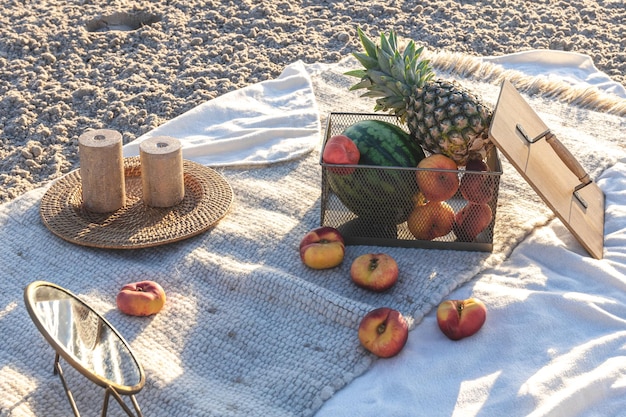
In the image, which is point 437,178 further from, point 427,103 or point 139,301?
point 139,301

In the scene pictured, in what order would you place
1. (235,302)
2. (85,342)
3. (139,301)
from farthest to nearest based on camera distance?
(235,302) < (139,301) < (85,342)

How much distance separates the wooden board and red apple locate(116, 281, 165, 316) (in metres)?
1.11

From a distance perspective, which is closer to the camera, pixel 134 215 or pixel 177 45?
pixel 134 215

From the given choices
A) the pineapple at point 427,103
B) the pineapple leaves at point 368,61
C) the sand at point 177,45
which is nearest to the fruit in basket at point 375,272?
the pineapple at point 427,103

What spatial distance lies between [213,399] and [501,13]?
11.6 ft

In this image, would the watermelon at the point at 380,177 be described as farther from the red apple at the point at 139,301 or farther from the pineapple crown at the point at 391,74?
the red apple at the point at 139,301

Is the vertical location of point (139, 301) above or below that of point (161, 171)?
below

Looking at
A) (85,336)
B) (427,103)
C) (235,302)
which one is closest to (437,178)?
(427,103)

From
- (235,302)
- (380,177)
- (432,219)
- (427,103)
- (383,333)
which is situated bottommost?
(235,302)

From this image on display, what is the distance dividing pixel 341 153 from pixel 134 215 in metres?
0.76

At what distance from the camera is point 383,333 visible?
7.18 ft

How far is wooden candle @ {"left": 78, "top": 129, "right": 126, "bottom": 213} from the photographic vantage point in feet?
8.67

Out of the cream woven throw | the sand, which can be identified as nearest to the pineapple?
the cream woven throw

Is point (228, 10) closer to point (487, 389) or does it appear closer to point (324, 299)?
point (324, 299)
